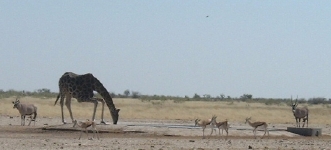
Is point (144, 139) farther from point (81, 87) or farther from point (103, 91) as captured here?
point (103, 91)

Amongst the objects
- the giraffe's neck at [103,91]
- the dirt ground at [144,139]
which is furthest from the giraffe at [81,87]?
the dirt ground at [144,139]

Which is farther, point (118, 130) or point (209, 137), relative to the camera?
point (118, 130)

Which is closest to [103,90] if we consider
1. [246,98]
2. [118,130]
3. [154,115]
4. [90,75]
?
[90,75]

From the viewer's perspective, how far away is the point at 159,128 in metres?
31.7

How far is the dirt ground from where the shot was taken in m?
25.0

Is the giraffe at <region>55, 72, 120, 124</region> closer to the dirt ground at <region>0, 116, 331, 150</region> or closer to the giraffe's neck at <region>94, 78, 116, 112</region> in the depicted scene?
the giraffe's neck at <region>94, 78, 116, 112</region>

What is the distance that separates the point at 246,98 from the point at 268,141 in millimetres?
87125

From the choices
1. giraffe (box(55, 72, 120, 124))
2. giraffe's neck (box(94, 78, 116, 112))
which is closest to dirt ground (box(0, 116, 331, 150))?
giraffe (box(55, 72, 120, 124))

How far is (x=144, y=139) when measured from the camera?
28.2 meters

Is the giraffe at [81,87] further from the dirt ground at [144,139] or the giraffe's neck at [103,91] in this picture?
the dirt ground at [144,139]

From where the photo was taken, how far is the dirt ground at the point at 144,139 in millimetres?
25000

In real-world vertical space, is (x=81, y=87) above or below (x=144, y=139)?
above

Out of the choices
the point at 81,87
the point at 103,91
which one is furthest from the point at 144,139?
the point at 103,91

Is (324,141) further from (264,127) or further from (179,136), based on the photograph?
(179,136)
